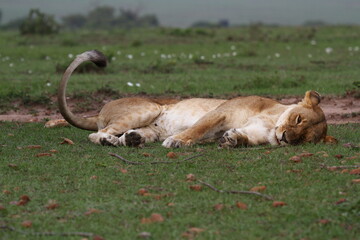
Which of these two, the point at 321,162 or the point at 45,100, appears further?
the point at 45,100

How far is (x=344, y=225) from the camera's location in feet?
12.8

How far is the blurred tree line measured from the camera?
85.7ft

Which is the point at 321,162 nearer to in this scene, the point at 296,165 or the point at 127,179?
the point at 296,165

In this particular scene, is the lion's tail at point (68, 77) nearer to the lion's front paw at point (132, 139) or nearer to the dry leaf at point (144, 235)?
the lion's front paw at point (132, 139)

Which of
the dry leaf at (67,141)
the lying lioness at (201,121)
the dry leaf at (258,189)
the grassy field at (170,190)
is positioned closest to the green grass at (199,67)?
the lying lioness at (201,121)

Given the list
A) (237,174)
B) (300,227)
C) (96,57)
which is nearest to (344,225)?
(300,227)

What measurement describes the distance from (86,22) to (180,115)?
62.3 m

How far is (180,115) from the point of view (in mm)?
7133

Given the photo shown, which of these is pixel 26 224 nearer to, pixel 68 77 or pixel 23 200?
pixel 23 200

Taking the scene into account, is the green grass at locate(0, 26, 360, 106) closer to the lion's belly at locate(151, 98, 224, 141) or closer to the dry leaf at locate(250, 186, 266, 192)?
the lion's belly at locate(151, 98, 224, 141)

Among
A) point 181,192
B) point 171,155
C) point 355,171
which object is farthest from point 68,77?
point 355,171

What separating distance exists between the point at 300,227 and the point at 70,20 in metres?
69.3

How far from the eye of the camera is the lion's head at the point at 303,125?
6.09 m

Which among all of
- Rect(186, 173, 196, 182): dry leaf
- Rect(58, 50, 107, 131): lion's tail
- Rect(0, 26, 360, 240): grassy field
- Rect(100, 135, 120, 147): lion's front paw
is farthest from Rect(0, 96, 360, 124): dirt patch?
Rect(186, 173, 196, 182): dry leaf
